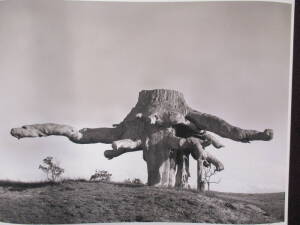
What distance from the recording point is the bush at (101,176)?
116cm

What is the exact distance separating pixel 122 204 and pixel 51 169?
210mm

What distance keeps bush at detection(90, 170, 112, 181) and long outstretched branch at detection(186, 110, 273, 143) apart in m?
0.26

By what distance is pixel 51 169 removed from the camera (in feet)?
3.76

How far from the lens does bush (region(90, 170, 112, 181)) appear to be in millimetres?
1158

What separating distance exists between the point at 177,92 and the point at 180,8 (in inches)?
8.8

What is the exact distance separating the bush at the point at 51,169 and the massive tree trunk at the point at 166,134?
0.09m

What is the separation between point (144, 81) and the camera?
1.17 m

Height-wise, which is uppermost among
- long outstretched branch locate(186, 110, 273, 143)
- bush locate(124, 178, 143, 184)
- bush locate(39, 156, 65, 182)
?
long outstretched branch locate(186, 110, 273, 143)

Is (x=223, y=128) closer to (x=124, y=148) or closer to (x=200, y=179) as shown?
(x=200, y=179)

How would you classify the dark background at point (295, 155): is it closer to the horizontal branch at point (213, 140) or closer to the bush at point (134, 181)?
the horizontal branch at point (213, 140)

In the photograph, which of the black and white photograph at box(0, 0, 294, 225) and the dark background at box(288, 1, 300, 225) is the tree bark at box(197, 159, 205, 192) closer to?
the black and white photograph at box(0, 0, 294, 225)

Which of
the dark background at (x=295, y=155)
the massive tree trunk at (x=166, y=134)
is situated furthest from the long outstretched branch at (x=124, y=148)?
the dark background at (x=295, y=155)

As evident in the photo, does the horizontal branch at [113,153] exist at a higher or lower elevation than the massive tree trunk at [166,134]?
lower

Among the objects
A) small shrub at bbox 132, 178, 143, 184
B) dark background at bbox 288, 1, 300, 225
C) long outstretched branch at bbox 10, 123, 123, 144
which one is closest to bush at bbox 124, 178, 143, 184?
small shrub at bbox 132, 178, 143, 184
